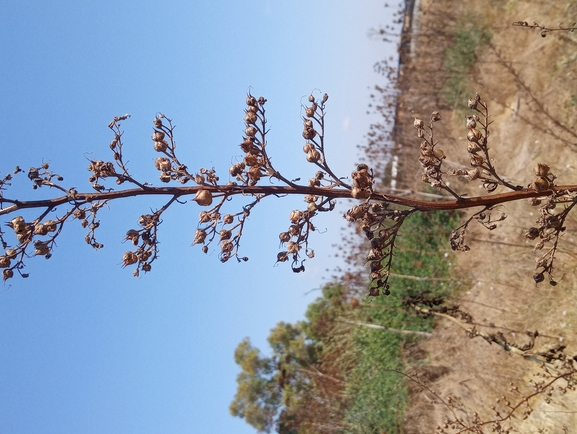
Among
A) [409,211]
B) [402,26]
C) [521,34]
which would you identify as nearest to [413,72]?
[402,26]

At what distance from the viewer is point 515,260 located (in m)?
9.40

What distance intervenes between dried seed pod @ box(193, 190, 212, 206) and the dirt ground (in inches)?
196

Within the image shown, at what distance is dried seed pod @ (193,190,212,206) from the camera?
3404 mm

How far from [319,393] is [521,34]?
10912 millimetres

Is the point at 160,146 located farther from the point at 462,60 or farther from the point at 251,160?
the point at 462,60

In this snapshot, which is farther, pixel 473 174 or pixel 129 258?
pixel 129 258

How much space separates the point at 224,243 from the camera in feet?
11.9

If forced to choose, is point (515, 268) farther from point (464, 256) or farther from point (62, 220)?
point (62, 220)

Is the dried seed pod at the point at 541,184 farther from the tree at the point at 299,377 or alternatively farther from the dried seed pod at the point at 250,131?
the tree at the point at 299,377

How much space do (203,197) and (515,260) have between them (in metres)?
7.70

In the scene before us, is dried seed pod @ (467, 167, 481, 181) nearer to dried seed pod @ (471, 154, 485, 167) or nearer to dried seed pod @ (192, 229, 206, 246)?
dried seed pod @ (471, 154, 485, 167)

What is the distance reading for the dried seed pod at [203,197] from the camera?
11.2 feet

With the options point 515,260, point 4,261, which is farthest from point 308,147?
point 515,260

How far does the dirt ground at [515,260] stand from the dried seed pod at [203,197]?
498 centimetres
